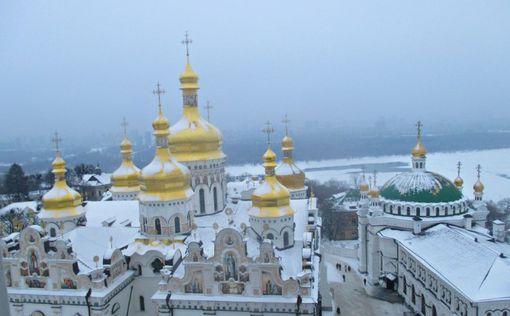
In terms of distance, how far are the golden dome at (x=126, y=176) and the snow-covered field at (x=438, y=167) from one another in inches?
1496

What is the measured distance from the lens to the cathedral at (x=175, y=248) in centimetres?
1288

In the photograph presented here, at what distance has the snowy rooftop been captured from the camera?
46.8ft

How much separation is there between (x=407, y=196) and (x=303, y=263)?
10.8 meters

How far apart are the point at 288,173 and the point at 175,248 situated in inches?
441

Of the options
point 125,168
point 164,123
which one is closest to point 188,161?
point 164,123

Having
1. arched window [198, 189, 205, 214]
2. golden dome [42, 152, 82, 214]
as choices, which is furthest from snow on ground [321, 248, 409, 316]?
golden dome [42, 152, 82, 214]

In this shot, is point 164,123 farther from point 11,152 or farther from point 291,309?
point 11,152

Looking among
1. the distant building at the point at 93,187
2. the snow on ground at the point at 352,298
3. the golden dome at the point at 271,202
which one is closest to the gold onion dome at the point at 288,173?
the snow on ground at the point at 352,298

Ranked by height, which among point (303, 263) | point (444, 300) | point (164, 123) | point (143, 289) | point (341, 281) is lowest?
point (341, 281)

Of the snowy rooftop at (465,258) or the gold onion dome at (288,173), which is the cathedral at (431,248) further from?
the gold onion dome at (288,173)

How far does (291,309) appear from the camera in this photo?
12641mm

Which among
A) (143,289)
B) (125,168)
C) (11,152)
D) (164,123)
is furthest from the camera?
(11,152)

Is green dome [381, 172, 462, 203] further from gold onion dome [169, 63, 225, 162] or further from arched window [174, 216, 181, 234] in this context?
arched window [174, 216, 181, 234]

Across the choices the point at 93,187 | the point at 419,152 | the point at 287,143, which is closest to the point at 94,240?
the point at 287,143
